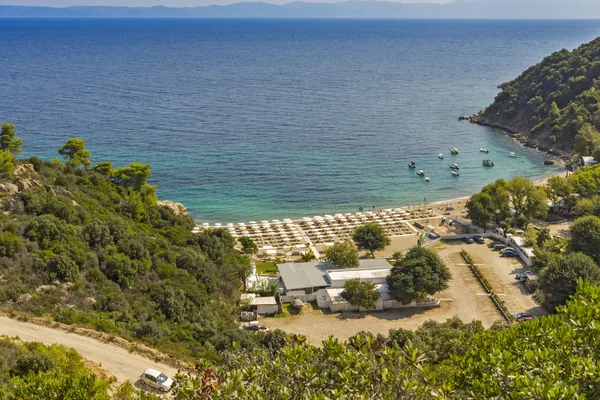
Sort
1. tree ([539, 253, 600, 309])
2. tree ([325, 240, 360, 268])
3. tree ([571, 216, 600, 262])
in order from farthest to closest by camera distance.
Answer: tree ([325, 240, 360, 268]) → tree ([571, 216, 600, 262]) → tree ([539, 253, 600, 309])

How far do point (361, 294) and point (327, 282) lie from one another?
394cm

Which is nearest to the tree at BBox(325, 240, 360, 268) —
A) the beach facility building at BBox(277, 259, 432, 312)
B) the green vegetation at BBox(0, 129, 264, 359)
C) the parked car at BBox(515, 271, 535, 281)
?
the beach facility building at BBox(277, 259, 432, 312)

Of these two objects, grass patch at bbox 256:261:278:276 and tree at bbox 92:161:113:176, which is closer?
grass patch at bbox 256:261:278:276

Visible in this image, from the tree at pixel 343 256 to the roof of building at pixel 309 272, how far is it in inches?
22.9

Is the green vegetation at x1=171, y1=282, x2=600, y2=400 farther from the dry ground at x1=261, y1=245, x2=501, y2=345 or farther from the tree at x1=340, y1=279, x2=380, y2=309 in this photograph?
the tree at x1=340, y1=279, x2=380, y2=309

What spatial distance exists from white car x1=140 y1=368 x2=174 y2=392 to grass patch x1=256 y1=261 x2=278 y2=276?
21948 mm

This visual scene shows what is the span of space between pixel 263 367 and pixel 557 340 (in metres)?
7.60

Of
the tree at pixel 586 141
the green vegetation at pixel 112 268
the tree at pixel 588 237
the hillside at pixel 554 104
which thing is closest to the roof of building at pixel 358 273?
the green vegetation at pixel 112 268

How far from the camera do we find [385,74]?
16238 cm

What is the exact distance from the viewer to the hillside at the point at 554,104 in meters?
83.0

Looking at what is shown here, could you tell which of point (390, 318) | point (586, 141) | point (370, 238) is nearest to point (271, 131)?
point (586, 141)

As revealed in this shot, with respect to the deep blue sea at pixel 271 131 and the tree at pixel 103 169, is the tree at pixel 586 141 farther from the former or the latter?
the tree at pixel 103 169

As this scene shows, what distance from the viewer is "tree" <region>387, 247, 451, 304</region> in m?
36.5

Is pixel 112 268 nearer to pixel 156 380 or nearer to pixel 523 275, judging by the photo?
pixel 156 380
